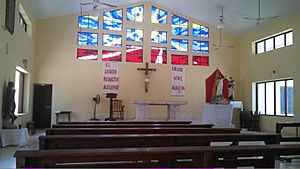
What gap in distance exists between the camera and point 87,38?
35.3 feet

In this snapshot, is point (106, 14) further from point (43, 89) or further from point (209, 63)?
point (209, 63)

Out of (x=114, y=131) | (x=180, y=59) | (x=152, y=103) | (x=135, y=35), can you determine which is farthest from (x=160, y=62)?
(x=114, y=131)

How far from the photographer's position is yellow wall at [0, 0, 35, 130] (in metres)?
6.04

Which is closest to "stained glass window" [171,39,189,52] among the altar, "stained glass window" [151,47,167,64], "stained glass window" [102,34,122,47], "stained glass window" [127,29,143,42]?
"stained glass window" [151,47,167,64]

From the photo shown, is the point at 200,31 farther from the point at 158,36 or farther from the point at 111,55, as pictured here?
the point at 111,55

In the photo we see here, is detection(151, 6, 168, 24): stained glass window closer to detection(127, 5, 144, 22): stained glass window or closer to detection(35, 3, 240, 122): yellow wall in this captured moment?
detection(35, 3, 240, 122): yellow wall

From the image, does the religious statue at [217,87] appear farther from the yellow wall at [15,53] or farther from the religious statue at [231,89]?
the yellow wall at [15,53]

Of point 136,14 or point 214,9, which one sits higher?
point 136,14

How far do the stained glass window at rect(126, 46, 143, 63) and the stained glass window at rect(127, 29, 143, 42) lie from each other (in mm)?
317

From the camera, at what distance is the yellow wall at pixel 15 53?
604 centimetres

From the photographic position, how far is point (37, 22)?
10258 millimetres

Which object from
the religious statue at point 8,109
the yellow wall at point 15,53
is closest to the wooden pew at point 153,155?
the religious statue at point 8,109

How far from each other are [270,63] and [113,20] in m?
6.09

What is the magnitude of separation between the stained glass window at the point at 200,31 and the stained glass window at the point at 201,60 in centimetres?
91
